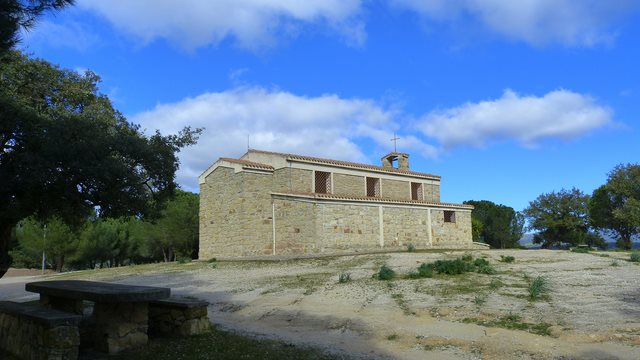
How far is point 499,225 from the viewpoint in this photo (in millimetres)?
58875

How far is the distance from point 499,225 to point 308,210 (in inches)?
1580

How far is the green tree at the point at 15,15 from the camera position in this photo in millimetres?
6695

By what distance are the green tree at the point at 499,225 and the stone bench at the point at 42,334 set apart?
183ft

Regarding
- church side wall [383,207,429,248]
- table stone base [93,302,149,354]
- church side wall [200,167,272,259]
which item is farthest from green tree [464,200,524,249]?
table stone base [93,302,149,354]

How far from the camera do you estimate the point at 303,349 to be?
21.7ft

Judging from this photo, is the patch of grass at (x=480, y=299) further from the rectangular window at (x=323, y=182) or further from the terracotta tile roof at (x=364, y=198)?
the rectangular window at (x=323, y=182)

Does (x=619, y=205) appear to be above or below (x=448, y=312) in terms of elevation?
above

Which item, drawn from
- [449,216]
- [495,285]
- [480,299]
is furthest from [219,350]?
[449,216]

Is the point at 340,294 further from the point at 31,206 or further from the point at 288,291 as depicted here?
the point at 31,206

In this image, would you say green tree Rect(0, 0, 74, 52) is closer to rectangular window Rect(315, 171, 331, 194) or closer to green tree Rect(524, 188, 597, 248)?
rectangular window Rect(315, 171, 331, 194)

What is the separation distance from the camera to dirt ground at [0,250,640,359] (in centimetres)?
639

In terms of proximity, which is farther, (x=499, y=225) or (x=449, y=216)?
(x=499, y=225)

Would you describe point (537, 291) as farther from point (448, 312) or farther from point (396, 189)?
point (396, 189)

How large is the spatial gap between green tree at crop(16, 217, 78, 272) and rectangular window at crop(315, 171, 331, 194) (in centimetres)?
2187
